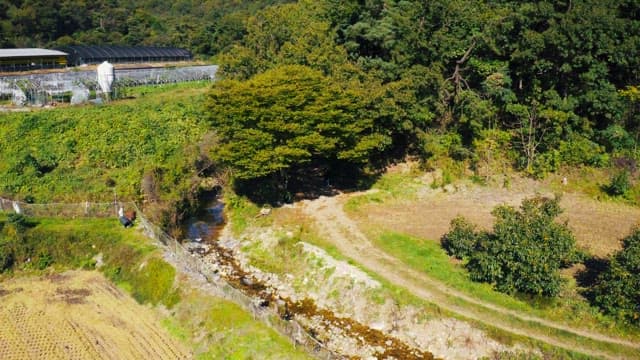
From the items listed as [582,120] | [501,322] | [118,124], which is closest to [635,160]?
[582,120]

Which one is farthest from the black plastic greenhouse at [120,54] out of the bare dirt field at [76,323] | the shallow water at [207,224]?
the bare dirt field at [76,323]

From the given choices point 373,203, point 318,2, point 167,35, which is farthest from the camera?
point 167,35

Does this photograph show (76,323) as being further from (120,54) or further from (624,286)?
(120,54)

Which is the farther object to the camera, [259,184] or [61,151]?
[61,151]

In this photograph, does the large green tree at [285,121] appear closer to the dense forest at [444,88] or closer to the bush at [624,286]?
the dense forest at [444,88]

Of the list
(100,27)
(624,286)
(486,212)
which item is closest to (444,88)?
(486,212)

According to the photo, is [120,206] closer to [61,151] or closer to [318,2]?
[61,151]

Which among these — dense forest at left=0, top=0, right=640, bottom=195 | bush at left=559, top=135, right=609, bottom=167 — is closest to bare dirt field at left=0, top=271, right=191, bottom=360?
dense forest at left=0, top=0, right=640, bottom=195
